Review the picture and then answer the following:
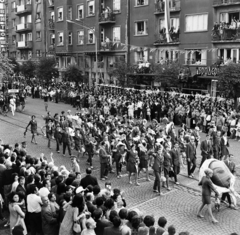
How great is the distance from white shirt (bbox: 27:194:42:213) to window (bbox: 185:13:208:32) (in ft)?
88.7

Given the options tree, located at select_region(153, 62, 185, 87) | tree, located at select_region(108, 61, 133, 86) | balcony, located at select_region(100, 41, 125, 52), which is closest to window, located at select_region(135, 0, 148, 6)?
balcony, located at select_region(100, 41, 125, 52)

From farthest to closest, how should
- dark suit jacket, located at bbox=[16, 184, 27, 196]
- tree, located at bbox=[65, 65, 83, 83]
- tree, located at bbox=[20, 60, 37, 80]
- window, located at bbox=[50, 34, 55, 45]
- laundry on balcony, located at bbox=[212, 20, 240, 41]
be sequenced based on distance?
window, located at bbox=[50, 34, 55, 45] → tree, located at bbox=[20, 60, 37, 80] → tree, located at bbox=[65, 65, 83, 83] → laundry on balcony, located at bbox=[212, 20, 240, 41] → dark suit jacket, located at bbox=[16, 184, 27, 196]

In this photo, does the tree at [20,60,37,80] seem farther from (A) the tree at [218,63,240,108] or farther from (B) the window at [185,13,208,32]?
(A) the tree at [218,63,240,108]

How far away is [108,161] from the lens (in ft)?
48.8

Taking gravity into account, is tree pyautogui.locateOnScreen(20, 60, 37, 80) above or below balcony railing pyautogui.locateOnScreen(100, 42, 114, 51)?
below

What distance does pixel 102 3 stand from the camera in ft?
144

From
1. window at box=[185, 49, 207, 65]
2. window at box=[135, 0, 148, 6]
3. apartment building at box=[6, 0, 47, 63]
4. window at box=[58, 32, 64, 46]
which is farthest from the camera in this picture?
apartment building at box=[6, 0, 47, 63]

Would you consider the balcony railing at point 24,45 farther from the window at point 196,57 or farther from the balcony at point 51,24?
the window at point 196,57

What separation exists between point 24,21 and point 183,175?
2084 inches

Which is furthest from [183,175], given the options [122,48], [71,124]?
[122,48]

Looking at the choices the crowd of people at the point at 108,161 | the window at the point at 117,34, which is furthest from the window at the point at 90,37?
the crowd of people at the point at 108,161

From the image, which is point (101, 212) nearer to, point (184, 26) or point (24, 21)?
point (184, 26)

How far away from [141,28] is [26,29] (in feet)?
87.3

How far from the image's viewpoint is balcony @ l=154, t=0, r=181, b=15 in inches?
1375
